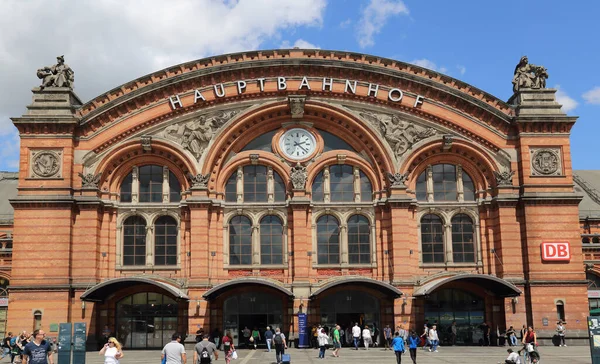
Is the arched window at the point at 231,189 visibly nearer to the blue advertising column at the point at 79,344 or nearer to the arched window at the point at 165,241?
the arched window at the point at 165,241

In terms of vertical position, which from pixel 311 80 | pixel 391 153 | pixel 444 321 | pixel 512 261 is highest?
pixel 311 80

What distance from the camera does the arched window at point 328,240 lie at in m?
41.7

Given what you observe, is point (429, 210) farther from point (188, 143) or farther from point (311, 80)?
point (188, 143)

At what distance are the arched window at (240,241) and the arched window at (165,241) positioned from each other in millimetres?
3476

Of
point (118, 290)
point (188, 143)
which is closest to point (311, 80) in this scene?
point (188, 143)

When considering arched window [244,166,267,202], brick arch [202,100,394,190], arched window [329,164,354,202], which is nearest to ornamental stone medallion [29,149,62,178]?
brick arch [202,100,394,190]

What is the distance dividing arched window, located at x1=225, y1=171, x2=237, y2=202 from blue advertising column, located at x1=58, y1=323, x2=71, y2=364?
16849mm

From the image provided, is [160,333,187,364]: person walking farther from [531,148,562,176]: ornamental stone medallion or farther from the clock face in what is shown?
[531,148,562,176]: ornamental stone medallion

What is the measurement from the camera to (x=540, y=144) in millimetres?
41312

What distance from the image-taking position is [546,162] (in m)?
41.1

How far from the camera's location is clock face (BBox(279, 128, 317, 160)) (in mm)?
42500

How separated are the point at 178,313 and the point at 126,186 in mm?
8554

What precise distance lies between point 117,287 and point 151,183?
6.90m

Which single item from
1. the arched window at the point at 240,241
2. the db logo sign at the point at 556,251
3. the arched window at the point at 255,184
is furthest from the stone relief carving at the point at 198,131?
the db logo sign at the point at 556,251
